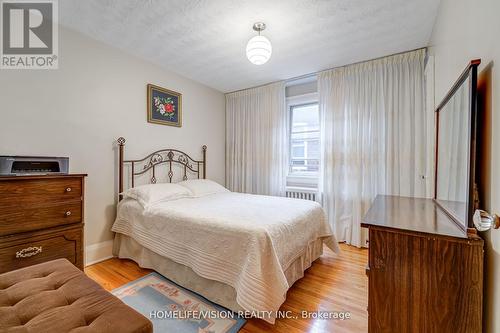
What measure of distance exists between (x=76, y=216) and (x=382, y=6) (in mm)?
3334

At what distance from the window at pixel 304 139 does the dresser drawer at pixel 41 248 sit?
9.99 ft

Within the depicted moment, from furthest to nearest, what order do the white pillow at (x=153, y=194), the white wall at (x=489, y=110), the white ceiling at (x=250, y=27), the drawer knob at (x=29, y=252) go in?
the white pillow at (x=153, y=194) < the white ceiling at (x=250, y=27) < the drawer knob at (x=29, y=252) < the white wall at (x=489, y=110)

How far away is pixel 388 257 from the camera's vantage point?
100 cm

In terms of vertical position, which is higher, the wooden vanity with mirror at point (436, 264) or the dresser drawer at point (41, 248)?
the wooden vanity with mirror at point (436, 264)

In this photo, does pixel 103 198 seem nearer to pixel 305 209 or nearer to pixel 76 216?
pixel 76 216

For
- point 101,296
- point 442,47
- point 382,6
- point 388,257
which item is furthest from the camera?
point 382,6

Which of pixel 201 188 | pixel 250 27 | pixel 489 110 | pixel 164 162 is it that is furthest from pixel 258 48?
pixel 164 162

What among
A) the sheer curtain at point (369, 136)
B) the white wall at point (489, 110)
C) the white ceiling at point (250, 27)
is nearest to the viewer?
the white wall at point (489, 110)

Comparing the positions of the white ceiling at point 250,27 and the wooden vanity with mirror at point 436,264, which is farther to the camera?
the white ceiling at point 250,27

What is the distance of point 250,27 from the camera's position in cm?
225

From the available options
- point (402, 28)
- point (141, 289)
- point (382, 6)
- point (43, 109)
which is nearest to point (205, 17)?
point (382, 6)

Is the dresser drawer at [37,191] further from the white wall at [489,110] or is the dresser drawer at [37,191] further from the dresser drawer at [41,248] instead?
the white wall at [489,110]

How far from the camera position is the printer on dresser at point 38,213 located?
5.32 feet

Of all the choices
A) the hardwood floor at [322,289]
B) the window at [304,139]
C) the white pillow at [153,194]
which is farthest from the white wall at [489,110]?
the white pillow at [153,194]
